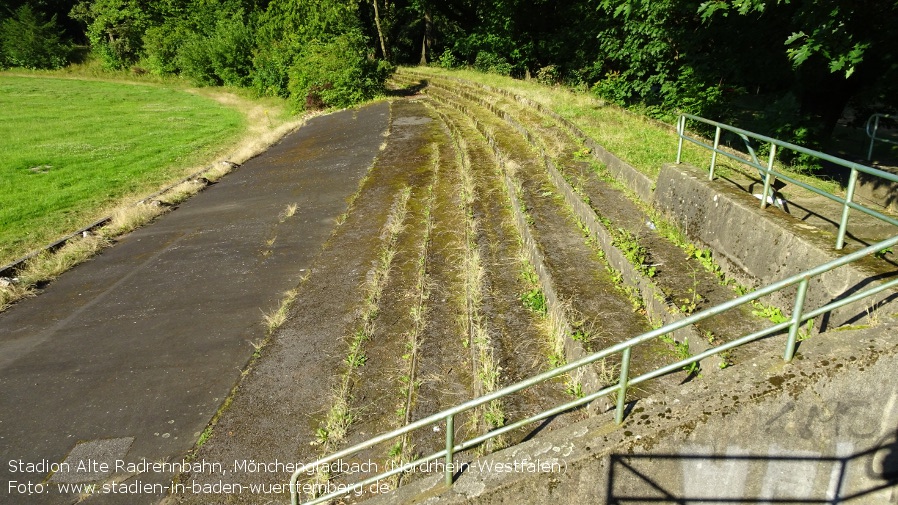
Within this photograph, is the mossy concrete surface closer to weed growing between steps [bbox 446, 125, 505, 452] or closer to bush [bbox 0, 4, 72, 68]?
weed growing between steps [bbox 446, 125, 505, 452]

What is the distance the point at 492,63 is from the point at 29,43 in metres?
41.7

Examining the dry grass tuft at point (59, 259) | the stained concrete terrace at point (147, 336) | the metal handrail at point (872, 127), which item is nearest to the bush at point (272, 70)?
the stained concrete terrace at point (147, 336)

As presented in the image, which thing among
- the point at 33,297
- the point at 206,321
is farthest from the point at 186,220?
the point at 206,321

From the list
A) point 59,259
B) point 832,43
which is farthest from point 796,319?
point 59,259

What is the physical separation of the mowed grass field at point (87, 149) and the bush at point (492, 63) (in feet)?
38.0

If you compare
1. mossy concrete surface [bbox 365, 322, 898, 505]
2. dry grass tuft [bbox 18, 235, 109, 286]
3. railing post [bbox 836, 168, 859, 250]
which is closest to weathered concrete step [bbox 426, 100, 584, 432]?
mossy concrete surface [bbox 365, 322, 898, 505]

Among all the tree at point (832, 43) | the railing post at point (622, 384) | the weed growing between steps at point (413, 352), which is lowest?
the weed growing between steps at point (413, 352)

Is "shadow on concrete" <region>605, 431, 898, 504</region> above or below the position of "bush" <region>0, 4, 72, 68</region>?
below

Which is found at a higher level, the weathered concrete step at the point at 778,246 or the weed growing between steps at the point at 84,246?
the weathered concrete step at the point at 778,246

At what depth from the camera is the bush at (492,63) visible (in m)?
24.4

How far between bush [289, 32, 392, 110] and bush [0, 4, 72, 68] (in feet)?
113

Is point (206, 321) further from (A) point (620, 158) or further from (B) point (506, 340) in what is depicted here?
(A) point (620, 158)

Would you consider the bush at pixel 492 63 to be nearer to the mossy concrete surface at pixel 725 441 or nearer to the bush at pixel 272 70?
the bush at pixel 272 70

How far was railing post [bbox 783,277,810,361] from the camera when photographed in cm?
301
